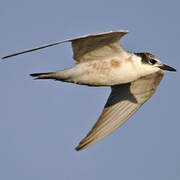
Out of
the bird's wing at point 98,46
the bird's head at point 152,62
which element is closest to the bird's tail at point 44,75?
the bird's wing at point 98,46

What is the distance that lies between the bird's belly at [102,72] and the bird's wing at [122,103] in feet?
3.99

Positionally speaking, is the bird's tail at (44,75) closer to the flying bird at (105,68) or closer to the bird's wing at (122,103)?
the flying bird at (105,68)

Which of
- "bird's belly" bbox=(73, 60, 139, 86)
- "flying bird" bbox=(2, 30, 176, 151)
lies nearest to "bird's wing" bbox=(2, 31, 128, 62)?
"flying bird" bbox=(2, 30, 176, 151)

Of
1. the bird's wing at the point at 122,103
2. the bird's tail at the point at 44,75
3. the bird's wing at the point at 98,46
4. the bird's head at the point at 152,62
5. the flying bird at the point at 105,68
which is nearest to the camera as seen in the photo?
the bird's wing at the point at 98,46

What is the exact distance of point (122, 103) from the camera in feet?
42.0

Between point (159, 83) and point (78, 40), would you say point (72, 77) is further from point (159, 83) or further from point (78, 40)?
point (159, 83)

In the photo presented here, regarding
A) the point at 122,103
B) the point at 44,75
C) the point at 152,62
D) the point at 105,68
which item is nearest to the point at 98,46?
the point at 105,68

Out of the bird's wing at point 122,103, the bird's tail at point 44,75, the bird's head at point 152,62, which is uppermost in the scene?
the bird's head at point 152,62

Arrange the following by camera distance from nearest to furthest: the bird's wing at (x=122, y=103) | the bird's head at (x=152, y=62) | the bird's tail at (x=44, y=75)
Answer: the bird's tail at (x=44, y=75) < the bird's head at (x=152, y=62) < the bird's wing at (x=122, y=103)

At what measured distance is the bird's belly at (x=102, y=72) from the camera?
11312mm

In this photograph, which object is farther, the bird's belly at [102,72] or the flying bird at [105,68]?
the bird's belly at [102,72]

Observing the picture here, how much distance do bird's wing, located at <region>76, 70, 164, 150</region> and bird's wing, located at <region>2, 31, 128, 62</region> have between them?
5.43 ft

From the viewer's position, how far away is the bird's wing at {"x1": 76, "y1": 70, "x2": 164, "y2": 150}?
12125mm

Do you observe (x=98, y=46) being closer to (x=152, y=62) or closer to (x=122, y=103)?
(x=152, y=62)
